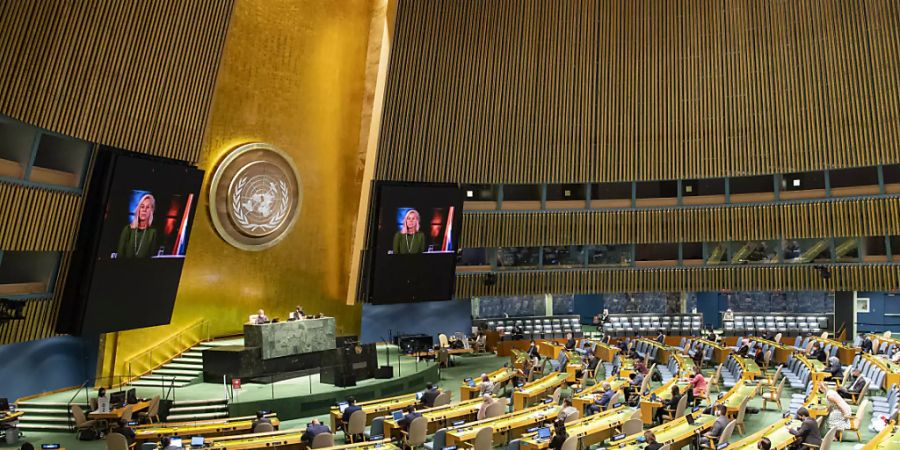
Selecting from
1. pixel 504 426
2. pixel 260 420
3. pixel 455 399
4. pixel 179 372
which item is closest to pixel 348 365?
pixel 455 399

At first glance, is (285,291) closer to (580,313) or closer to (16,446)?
(16,446)

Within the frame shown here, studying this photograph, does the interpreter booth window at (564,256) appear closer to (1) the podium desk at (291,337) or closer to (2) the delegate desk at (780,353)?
(2) the delegate desk at (780,353)

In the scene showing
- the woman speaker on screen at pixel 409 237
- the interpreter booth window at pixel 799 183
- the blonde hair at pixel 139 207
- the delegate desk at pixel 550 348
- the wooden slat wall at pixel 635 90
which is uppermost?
the wooden slat wall at pixel 635 90

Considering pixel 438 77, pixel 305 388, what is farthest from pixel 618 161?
pixel 305 388

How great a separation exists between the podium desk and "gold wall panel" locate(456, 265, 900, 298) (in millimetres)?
6467

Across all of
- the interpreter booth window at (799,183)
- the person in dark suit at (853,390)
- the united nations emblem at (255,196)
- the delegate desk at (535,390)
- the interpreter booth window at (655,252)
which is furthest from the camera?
the interpreter booth window at (655,252)

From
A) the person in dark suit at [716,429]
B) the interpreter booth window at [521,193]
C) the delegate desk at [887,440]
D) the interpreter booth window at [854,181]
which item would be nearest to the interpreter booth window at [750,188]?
the interpreter booth window at [854,181]

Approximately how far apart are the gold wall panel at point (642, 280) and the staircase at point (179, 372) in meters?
8.54

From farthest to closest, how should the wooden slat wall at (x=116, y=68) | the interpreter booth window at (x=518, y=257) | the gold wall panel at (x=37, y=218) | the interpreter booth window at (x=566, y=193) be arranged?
1. the interpreter booth window at (x=566, y=193)
2. the interpreter booth window at (x=518, y=257)
3. the gold wall panel at (x=37, y=218)
4. the wooden slat wall at (x=116, y=68)

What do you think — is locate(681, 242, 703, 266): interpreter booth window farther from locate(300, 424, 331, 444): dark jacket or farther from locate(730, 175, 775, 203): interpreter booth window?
locate(300, 424, 331, 444): dark jacket

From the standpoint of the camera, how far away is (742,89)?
22922 millimetres

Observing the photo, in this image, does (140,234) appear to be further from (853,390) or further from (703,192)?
(703,192)

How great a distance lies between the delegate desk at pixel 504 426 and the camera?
11.8 m

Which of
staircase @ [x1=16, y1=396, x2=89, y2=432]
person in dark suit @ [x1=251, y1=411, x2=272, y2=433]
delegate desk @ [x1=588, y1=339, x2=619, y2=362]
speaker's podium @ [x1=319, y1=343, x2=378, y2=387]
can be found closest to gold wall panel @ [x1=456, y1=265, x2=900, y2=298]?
delegate desk @ [x1=588, y1=339, x2=619, y2=362]
